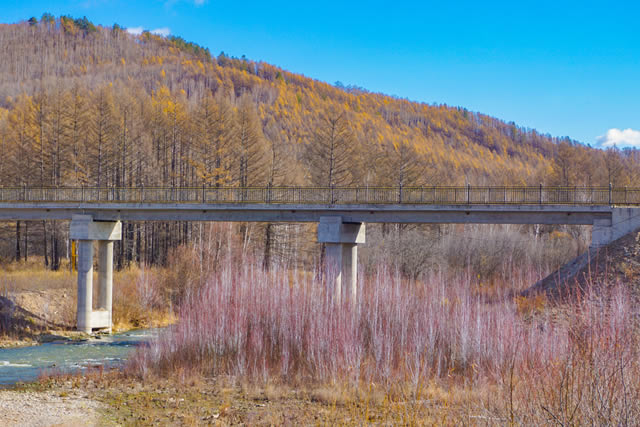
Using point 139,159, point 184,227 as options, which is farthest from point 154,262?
point 139,159

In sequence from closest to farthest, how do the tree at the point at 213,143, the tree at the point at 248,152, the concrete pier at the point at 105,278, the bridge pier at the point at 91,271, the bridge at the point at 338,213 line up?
the bridge at the point at 338,213 < the bridge pier at the point at 91,271 < the concrete pier at the point at 105,278 < the tree at the point at 213,143 < the tree at the point at 248,152

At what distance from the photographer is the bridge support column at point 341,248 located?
3938 centimetres

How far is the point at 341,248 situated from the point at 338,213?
2.01 m

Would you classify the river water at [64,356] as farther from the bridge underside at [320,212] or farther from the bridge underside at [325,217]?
the bridge underside at [320,212]

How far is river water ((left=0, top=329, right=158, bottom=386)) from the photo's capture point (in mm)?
28609

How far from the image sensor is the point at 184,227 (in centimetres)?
6475

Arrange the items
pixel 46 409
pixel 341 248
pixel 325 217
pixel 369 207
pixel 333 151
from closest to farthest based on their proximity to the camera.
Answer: pixel 46 409 < pixel 369 207 < pixel 341 248 < pixel 325 217 < pixel 333 151

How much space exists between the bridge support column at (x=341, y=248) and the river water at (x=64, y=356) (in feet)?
34.4

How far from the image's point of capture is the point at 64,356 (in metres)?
33.7

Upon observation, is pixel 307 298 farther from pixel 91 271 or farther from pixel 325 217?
pixel 91 271

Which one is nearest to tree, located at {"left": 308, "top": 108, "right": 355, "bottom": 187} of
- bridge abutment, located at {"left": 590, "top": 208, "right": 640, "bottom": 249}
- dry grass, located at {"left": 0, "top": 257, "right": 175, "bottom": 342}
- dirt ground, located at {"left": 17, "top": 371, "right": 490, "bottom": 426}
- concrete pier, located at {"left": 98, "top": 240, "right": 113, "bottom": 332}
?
dry grass, located at {"left": 0, "top": 257, "right": 175, "bottom": 342}

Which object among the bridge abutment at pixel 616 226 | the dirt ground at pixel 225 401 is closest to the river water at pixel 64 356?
the dirt ground at pixel 225 401

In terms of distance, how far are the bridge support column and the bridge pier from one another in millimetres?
13868

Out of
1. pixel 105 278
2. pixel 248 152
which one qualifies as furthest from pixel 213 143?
pixel 105 278
